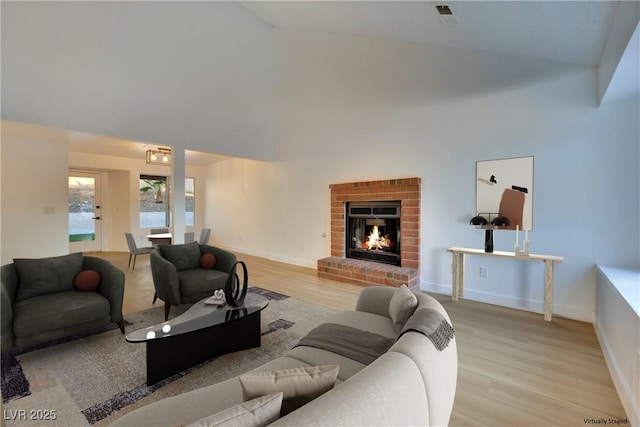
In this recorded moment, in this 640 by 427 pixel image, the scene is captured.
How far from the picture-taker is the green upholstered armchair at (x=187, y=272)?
3162mm

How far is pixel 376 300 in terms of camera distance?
7.78ft

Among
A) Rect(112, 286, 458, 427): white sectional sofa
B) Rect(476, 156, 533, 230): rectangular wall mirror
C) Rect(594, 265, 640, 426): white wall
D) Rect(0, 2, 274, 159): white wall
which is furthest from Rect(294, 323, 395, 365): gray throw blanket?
Rect(0, 2, 274, 159): white wall

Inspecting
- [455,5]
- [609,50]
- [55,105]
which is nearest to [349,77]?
[455,5]

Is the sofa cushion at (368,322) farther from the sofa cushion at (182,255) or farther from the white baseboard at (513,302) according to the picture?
the sofa cushion at (182,255)

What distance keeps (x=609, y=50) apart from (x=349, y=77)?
295 cm

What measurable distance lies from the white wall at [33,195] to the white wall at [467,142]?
4.04 m

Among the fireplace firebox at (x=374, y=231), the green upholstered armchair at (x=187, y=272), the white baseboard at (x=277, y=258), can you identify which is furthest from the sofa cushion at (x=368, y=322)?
the white baseboard at (x=277, y=258)

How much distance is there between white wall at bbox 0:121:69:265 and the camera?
14.5ft

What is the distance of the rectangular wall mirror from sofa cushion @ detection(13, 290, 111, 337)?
4363mm

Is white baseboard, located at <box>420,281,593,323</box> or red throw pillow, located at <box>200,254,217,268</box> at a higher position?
red throw pillow, located at <box>200,254,217,268</box>

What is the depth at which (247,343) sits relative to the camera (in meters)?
2.54

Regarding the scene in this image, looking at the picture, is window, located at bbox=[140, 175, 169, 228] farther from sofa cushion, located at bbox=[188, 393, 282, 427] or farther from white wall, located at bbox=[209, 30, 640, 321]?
sofa cushion, located at bbox=[188, 393, 282, 427]

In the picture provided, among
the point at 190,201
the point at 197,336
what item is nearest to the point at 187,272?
the point at 197,336

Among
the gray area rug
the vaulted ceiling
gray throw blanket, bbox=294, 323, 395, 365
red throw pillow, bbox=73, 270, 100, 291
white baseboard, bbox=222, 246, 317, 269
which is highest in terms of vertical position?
the vaulted ceiling
